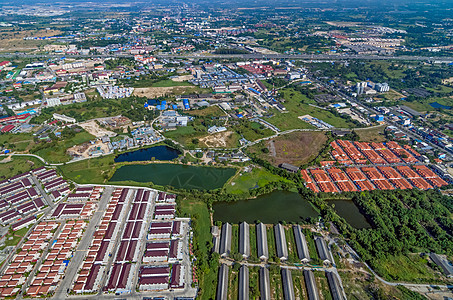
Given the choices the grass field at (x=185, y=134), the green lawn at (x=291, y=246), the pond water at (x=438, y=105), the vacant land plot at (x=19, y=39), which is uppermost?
the vacant land plot at (x=19, y=39)

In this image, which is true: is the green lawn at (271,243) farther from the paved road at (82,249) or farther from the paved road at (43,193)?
the paved road at (43,193)

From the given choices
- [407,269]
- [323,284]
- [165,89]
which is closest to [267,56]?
[165,89]

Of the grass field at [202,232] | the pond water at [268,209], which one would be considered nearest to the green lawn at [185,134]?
the grass field at [202,232]

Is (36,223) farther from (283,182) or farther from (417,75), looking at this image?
(417,75)

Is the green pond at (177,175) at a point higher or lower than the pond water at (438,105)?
lower

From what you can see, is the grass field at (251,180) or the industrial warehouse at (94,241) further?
the grass field at (251,180)

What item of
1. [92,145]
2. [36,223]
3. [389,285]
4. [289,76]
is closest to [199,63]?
[289,76]

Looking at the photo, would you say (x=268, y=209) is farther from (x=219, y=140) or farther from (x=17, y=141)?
(x=17, y=141)
